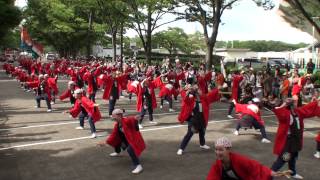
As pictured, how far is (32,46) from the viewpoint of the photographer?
41219 millimetres

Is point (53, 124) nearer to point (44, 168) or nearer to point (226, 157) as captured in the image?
point (44, 168)

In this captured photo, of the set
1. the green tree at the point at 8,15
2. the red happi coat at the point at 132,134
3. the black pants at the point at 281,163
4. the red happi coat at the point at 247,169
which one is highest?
the green tree at the point at 8,15

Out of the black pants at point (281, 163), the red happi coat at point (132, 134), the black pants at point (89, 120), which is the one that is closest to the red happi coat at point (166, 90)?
the black pants at point (89, 120)

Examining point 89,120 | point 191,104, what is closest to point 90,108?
point 89,120

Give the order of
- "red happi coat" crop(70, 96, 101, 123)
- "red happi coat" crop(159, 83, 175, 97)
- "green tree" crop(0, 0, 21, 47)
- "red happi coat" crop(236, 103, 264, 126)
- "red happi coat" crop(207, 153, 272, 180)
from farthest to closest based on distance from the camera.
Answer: "green tree" crop(0, 0, 21, 47)
"red happi coat" crop(159, 83, 175, 97)
"red happi coat" crop(70, 96, 101, 123)
"red happi coat" crop(236, 103, 264, 126)
"red happi coat" crop(207, 153, 272, 180)

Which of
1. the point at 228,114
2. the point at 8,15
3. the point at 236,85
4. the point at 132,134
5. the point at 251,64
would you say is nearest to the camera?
the point at 132,134

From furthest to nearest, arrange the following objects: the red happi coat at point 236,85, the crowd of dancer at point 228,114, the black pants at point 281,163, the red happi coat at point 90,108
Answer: the red happi coat at point 236,85 → the red happi coat at point 90,108 → the black pants at point 281,163 → the crowd of dancer at point 228,114

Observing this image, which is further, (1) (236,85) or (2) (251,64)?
(2) (251,64)

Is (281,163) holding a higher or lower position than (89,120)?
lower

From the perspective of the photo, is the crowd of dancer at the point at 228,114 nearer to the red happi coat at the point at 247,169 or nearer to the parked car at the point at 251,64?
the red happi coat at the point at 247,169

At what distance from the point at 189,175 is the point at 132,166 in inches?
57.6

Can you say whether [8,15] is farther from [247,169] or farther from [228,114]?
[247,169]

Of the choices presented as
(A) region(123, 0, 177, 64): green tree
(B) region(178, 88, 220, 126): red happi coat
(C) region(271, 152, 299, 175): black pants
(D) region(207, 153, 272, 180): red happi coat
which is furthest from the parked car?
(D) region(207, 153, 272, 180): red happi coat

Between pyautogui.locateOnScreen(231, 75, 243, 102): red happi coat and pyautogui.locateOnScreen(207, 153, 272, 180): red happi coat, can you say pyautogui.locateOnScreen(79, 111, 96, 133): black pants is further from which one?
pyautogui.locateOnScreen(207, 153, 272, 180): red happi coat
